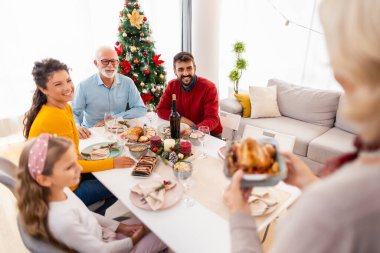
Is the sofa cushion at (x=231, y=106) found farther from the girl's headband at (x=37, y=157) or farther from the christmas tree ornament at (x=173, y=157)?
the girl's headband at (x=37, y=157)

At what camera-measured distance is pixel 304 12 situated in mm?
3822

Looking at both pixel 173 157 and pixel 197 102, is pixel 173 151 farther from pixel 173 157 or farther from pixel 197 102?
pixel 197 102

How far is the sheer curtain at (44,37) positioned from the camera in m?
3.40

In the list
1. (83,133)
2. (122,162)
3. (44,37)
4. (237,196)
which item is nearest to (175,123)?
(122,162)

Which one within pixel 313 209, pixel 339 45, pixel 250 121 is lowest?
pixel 250 121

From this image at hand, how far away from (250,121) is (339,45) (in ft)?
9.81

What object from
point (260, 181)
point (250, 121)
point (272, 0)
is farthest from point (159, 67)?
point (260, 181)

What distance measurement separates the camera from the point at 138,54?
3799 mm

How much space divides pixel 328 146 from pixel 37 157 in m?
2.63

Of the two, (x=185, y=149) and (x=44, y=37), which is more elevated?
(x=44, y=37)

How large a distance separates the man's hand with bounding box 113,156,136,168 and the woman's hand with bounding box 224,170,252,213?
0.88 m

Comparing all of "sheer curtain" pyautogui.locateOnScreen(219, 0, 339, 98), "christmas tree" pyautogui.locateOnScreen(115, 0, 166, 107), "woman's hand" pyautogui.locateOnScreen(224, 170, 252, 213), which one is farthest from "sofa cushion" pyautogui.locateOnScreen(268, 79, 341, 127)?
"woman's hand" pyautogui.locateOnScreen(224, 170, 252, 213)

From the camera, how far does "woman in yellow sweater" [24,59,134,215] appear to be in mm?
1625

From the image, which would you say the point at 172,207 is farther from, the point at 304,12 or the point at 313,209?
the point at 304,12
